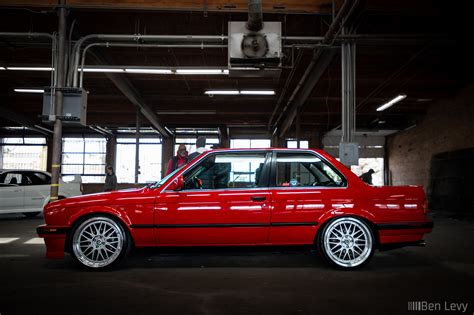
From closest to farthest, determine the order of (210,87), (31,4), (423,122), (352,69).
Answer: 1. (31,4)
2. (352,69)
3. (210,87)
4. (423,122)

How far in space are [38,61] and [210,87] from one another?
236 inches

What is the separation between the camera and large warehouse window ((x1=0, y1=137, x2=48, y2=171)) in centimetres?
2564

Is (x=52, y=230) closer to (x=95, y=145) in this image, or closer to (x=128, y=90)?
(x=128, y=90)

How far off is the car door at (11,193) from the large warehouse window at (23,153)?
1652 cm

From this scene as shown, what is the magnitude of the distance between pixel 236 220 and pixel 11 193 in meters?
9.17

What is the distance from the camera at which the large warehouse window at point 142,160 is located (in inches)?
1054

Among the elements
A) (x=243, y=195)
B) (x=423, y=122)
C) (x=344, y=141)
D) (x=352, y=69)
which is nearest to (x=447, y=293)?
(x=243, y=195)

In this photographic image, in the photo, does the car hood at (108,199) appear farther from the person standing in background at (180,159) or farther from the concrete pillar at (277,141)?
the concrete pillar at (277,141)

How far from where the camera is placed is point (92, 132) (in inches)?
1044

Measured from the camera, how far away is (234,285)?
Answer: 12.4ft

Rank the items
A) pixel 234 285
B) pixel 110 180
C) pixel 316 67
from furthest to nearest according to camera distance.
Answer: pixel 110 180, pixel 316 67, pixel 234 285

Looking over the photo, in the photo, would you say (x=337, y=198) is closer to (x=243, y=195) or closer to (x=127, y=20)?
(x=243, y=195)

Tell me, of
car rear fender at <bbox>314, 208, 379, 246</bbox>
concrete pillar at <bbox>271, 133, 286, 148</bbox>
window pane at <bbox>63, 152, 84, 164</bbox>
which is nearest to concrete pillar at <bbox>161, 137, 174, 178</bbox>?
window pane at <bbox>63, 152, 84, 164</bbox>

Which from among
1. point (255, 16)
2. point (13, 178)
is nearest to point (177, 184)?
point (255, 16)
